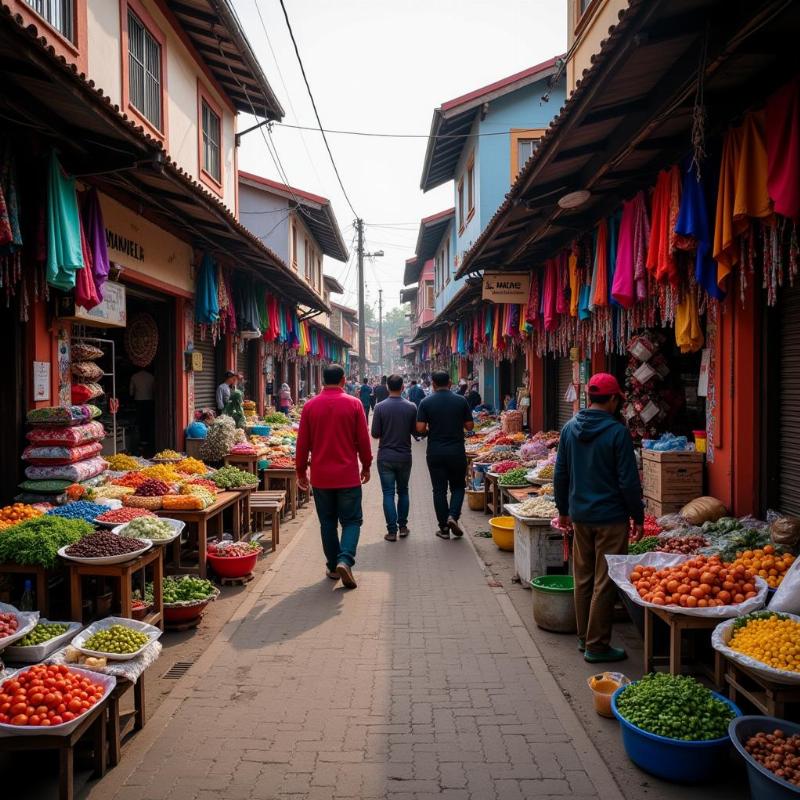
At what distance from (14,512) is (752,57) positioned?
686cm

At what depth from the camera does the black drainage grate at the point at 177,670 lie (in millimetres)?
5031

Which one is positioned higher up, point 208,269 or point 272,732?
point 208,269

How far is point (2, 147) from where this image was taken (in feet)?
17.7

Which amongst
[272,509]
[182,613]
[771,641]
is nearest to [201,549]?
[182,613]

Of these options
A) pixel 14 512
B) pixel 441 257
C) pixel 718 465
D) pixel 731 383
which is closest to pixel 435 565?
pixel 718 465

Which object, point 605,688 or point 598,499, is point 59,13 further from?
point 605,688

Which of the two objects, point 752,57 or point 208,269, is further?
point 208,269

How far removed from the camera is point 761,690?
3.97m

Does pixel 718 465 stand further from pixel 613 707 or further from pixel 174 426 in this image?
pixel 174 426

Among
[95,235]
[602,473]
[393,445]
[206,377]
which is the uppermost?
[95,235]

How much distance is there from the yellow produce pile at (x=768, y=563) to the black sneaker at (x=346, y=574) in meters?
3.73

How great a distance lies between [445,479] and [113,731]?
6.05 metres

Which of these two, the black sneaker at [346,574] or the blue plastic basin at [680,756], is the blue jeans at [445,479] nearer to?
the black sneaker at [346,574]

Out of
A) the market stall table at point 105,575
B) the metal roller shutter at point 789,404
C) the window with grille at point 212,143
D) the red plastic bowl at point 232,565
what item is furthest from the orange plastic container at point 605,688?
the window with grille at point 212,143
